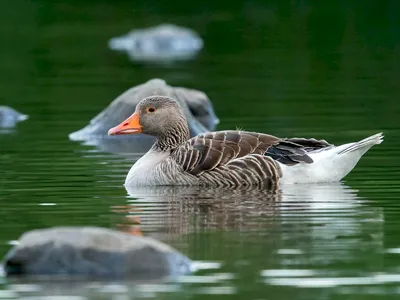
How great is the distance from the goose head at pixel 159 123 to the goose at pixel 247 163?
61cm

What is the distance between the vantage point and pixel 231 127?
24922mm

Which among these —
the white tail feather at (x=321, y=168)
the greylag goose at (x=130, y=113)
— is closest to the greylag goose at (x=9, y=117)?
the greylag goose at (x=130, y=113)

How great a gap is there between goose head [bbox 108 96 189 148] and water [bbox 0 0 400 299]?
753mm

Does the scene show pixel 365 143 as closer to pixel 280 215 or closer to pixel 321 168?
pixel 321 168

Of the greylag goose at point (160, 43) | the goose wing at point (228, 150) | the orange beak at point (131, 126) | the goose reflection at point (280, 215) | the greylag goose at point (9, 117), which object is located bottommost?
the goose reflection at point (280, 215)

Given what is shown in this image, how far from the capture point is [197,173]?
717 inches

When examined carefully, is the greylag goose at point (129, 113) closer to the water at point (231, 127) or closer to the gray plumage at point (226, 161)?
the water at point (231, 127)

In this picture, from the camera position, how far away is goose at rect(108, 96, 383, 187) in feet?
59.4

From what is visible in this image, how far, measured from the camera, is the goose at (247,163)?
59.4 ft

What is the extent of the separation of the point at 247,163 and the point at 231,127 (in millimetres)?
6740

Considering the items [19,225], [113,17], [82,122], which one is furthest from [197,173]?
[113,17]

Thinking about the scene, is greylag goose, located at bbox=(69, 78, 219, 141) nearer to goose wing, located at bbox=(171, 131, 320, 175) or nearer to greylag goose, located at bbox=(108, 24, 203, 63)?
goose wing, located at bbox=(171, 131, 320, 175)

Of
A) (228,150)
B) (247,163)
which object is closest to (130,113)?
(228,150)

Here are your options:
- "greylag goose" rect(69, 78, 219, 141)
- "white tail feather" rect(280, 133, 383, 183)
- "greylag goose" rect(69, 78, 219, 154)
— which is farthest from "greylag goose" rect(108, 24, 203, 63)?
"white tail feather" rect(280, 133, 383, 183)
